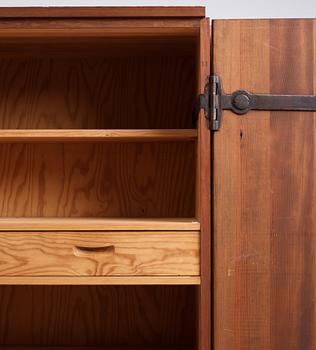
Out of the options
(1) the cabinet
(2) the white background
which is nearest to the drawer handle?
(1) the cabinet

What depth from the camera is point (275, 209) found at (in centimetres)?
133

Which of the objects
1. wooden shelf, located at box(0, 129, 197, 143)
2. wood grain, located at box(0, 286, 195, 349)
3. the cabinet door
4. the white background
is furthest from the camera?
the white background

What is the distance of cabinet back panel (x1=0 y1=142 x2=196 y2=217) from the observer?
1812 millimetres

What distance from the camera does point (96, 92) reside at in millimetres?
1837

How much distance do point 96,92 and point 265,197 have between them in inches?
32.9

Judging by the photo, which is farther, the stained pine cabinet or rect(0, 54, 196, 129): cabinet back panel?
rect(0, 54, 196, 129): cabinet back panel

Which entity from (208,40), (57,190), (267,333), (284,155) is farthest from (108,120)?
(267,333)

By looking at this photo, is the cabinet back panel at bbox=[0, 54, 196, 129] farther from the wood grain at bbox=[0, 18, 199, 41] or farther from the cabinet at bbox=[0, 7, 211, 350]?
the wood grain at bbox=[0, 18, 199, 41]

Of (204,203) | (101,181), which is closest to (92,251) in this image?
(204,203)

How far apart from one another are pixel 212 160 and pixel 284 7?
0.91 meters

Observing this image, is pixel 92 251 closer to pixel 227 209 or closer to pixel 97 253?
pixel 97 253

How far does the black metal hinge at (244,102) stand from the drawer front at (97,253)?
1.15 ft

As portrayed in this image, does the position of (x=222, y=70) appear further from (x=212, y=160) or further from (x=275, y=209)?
(x=275, y=209)

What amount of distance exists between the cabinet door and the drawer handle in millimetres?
303
